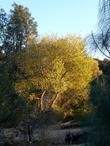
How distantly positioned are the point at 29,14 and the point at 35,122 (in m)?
41.6

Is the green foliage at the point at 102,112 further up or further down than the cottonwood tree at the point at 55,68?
further down

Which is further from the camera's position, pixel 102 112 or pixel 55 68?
pixel 55 68

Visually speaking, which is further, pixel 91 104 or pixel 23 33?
pixel 23 33

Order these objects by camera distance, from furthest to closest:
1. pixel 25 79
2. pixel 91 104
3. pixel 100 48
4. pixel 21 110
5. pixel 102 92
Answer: pixel 25 79
pixel 21 110
pixel 91 104
pixel 102 92
pixel 100 48

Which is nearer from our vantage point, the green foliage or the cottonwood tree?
the green foliage

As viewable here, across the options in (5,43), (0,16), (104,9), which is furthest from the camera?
(5,43)

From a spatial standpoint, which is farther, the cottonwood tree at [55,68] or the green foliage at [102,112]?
the cottonwood tree at [55,68]

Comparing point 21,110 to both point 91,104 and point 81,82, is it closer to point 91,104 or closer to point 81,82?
point 91,104

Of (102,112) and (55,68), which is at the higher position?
(55,68)

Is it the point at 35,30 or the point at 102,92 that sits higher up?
the point at 35,30

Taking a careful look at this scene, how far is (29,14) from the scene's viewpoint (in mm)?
64312

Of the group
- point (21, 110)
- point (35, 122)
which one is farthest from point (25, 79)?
point (21, 110)

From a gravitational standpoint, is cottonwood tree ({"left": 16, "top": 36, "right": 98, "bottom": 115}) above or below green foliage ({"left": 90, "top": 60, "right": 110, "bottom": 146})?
above

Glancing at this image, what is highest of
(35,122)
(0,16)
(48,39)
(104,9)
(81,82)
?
(0,16)
